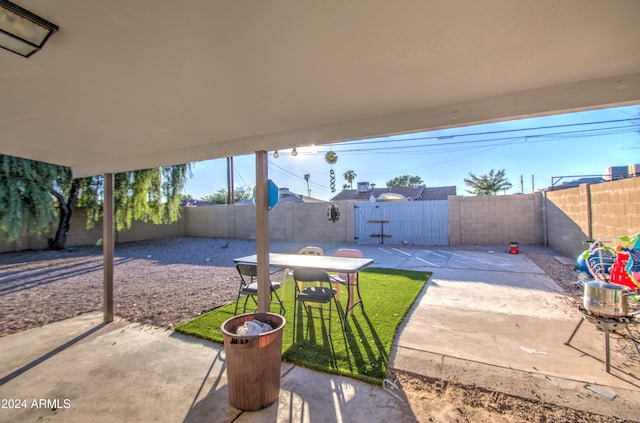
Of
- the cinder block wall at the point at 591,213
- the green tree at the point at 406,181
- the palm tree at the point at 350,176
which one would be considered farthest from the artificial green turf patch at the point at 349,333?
the green tree at the point at 406,181

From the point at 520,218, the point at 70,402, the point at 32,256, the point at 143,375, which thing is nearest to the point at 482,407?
the point at 143,375

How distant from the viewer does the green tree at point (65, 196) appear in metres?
6.93

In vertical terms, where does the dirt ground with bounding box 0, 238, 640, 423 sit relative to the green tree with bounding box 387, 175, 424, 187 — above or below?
below

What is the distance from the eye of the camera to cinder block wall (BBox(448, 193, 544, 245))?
8.88 meters

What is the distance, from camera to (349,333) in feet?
10.1

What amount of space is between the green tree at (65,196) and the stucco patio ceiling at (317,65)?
6.37 m

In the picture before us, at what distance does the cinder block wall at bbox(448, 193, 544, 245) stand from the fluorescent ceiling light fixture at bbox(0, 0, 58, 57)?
9975mm

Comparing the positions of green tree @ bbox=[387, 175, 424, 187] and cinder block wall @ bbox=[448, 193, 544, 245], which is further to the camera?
green tree @ bbox=[387, 175, 424, 187]

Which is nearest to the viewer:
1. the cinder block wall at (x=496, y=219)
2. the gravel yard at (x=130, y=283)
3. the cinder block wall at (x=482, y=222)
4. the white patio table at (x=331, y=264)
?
the white patio table at (x=331, y=264)

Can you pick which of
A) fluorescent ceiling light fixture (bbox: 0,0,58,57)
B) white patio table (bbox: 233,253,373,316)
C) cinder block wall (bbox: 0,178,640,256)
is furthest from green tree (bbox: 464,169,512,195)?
fluorescent ceiling light fixture (bbox: 0,0,58,57)

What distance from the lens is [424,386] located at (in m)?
2.19

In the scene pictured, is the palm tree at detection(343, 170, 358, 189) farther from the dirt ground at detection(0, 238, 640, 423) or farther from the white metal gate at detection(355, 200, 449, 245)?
the dirt ground at detection(0, 238, 640, 423)

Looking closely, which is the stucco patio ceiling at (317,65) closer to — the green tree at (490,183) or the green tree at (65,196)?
the green tree at (65,196)

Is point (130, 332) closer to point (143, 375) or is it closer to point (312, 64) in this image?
point (143, 375)
